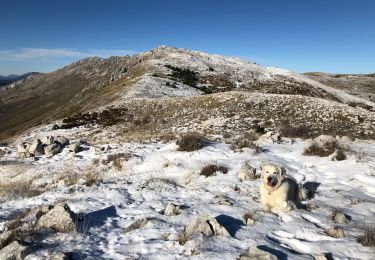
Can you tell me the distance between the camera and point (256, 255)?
288 inches

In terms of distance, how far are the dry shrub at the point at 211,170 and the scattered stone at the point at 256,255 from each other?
7200mm

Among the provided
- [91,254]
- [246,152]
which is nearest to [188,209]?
[91,254]

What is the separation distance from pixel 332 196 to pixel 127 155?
34.5 feet

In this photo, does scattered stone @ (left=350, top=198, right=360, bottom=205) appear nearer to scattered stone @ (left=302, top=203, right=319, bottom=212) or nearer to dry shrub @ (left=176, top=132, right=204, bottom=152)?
scattered stone @ (left=302, top=203, right=319, bottom=212)

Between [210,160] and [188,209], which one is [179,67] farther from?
[188,209]

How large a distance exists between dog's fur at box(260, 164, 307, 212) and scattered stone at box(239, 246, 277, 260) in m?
3.20

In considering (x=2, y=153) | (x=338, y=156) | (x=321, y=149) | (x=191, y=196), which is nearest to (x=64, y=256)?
(x=191, y=196)

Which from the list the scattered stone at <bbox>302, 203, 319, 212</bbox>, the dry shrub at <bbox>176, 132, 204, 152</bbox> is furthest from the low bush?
the scattered stone at <bbox>302, 203, 319, 212</bbox>

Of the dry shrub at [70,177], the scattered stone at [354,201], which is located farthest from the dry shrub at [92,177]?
the scattered stone at [354,201]

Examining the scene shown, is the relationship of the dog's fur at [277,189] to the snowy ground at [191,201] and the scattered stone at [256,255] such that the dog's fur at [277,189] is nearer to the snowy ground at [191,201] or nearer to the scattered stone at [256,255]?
the snowy ground at [191,201]

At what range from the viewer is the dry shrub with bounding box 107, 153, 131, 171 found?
17422mm

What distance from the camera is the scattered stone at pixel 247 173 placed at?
13953 mm

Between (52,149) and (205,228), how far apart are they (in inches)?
643

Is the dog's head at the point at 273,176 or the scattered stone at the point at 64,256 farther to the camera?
the dog's head at the point at 273,176
